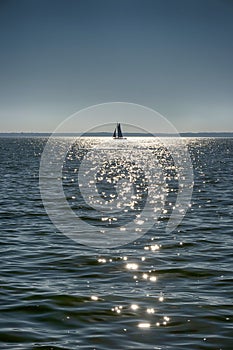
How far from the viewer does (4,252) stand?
1809cm

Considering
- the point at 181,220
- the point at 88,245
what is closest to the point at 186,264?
the point at 88,245

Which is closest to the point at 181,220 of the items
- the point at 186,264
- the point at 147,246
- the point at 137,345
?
the point at 147,246

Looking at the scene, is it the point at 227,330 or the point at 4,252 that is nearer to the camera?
the point at 227,330

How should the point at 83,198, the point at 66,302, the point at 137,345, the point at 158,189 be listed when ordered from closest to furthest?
the point at 137,345, the point at 66,302, the point at 83,198, the point at 158,189

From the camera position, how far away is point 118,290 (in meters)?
13.9

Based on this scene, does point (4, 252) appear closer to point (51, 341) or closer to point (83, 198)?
point (51, 341)

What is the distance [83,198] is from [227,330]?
25.2 meters

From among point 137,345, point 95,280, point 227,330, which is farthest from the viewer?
point 95,280

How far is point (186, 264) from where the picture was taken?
16859 millimetres

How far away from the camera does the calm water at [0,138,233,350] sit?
1077 centimetres

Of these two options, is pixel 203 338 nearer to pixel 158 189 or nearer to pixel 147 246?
pixel 147 246

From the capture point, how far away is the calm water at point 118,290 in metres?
10.8

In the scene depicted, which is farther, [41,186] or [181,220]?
[41,186]

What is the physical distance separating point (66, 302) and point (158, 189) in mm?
30475
